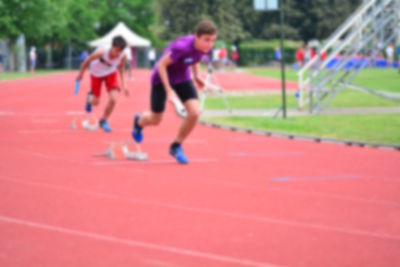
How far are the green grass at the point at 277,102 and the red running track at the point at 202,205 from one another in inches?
343

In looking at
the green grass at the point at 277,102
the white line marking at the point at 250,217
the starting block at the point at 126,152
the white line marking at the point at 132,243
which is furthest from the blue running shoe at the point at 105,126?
the white line marking at the point at 132,243

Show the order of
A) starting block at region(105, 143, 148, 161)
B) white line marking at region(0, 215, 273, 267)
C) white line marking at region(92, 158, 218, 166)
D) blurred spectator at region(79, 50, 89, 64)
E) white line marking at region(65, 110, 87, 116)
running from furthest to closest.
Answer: blurred spectator at region(79, 50, 89, 64) < white line marking at region(65, 110, 87, 116) < starting block at region(105, 143, 148, 161) < white line marking at region(92, 158, 218, 166) < white line marking at region(0, 215, 273, 267)

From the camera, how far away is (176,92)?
998cm

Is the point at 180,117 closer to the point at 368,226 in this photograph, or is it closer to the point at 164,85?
the point at 164,85

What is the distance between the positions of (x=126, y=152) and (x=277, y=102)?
41.2ft

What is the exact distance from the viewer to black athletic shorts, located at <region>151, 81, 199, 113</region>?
32.4ft

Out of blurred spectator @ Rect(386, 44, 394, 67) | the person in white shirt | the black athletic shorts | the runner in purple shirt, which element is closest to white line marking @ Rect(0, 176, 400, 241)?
the runner in purple shirt

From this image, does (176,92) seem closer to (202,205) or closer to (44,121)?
(202,205)

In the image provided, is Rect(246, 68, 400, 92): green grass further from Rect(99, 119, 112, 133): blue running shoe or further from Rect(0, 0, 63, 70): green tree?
Rect(0, 0, 63, 70): green tree

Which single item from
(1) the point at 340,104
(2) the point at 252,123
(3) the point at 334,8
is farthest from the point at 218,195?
(3) the point at 334,8

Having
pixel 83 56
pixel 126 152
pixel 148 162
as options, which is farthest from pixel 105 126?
pixel 83 56

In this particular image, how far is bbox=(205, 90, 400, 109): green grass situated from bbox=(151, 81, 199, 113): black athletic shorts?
33.8 feet

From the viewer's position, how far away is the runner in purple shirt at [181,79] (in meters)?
9.09

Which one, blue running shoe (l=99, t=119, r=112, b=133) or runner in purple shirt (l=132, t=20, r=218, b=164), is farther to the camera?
blue running shoe (l=99, t=119, r=112, b=133)
